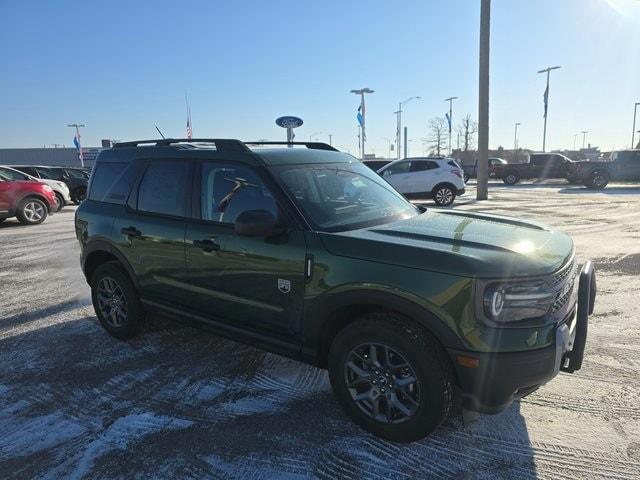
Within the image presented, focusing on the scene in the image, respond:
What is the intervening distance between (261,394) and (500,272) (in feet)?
6.50

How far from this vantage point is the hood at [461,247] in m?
2.53

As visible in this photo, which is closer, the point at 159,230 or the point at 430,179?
the point at 159,230

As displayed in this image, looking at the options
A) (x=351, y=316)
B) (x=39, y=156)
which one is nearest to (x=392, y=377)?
(x=351, y=316)

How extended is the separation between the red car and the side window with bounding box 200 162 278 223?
1155 centimetres

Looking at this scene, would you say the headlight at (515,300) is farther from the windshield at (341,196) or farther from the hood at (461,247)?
the windshield at (341,196)

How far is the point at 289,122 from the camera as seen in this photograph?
18.0 meters

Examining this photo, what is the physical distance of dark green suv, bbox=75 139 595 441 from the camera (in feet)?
8.19

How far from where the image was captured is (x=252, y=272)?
10.8 feet

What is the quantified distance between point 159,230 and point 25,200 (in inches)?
445

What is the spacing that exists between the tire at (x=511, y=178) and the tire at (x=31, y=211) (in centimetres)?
2605

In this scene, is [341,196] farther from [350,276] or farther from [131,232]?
[131,232]

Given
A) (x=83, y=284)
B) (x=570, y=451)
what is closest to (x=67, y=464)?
(x=570, y=451)

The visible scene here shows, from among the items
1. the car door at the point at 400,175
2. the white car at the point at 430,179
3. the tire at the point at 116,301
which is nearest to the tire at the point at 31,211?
the tire at the point at 116,301

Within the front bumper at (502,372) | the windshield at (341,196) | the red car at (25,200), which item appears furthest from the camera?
the red car at (25,200)
